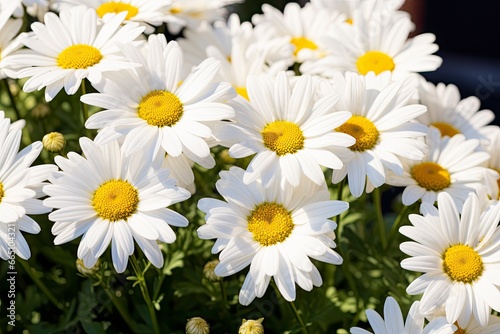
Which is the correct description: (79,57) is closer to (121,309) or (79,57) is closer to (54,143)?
(54,143)

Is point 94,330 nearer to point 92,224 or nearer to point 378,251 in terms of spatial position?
point 92,224

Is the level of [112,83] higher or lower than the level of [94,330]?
higher

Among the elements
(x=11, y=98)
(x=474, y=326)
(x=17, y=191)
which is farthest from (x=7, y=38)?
(x=474, y=326)

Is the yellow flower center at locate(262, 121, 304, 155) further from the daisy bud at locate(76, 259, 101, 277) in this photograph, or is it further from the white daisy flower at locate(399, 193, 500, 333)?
the daisy bud at locate(76, 259, 101, 277)

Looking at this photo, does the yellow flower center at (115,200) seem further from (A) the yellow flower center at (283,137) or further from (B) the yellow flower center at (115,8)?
(B) the yellow flower center at (115,8)

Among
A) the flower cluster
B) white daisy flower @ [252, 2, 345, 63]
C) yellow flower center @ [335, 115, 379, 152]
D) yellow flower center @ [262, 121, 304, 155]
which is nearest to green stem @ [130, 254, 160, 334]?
the flower cluster

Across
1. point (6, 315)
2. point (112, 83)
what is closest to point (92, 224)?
point (112, 83)
